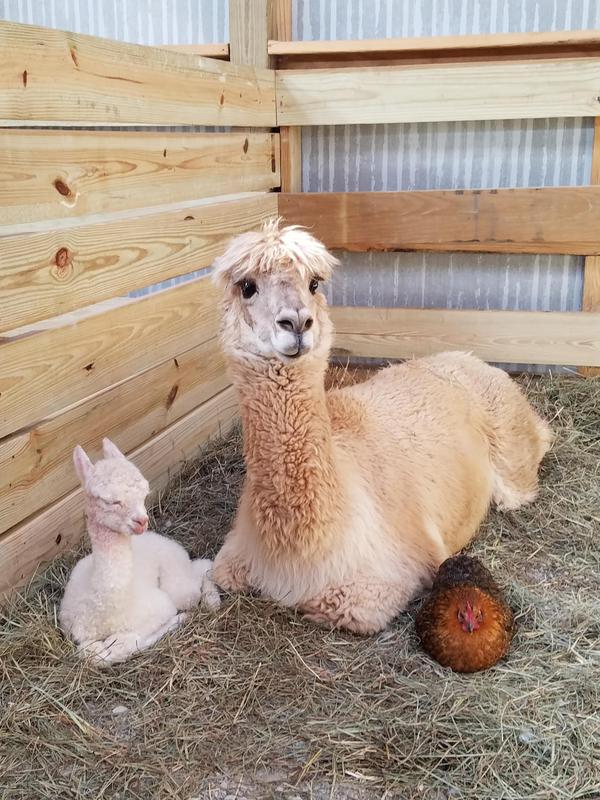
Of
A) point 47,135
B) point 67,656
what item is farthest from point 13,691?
point 47,135

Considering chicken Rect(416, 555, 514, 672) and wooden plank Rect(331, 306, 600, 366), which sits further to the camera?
wooden plank Rect(331, 306, 600, 366)

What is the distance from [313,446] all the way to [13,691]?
1279 mm

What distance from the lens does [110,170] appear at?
355 centimetres

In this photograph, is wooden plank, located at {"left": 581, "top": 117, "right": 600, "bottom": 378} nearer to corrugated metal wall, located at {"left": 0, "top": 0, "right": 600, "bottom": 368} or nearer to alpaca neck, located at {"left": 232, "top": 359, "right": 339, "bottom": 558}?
corrugated metal wall, located at {"left": 0, "top": 0, "right": 600, "bottom": 368}

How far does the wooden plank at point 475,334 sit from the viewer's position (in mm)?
5266

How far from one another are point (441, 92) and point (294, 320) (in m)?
2.89

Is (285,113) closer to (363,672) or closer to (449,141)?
(449,141)

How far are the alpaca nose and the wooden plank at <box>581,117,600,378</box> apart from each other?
299cm

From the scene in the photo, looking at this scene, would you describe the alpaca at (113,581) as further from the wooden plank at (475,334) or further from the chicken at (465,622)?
the wooden plank at (475,334)

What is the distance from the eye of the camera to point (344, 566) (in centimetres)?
317

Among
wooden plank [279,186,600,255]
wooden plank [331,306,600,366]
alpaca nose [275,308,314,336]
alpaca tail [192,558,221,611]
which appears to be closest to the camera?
alpaca nose [275,308,314,336]

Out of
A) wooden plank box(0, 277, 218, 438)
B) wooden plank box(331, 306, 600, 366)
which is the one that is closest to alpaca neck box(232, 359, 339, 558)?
wooden plank box(0, 277, 218, 438)

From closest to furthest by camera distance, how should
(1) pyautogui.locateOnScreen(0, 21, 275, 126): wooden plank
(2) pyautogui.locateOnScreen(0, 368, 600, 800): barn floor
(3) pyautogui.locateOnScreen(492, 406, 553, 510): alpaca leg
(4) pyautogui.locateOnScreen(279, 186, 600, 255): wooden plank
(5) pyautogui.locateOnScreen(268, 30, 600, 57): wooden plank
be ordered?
(2) pyautogui.locateOnScreen(0, 368, 600, 800): barn floor < (1) pyautogui.locateOnScreen(0, 21, 275, 126): wooden plank < (3) pyautogui.locateOnScreen(492, 406, 553, 510): alpaca leg < (5) pyautogui.locateOnScreen(268, 30, 600, 57): wooden plank < (4) pyautogui.locateOnScreen(279, 186, 600, 255): wooden plank

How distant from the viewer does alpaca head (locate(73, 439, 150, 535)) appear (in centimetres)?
283
